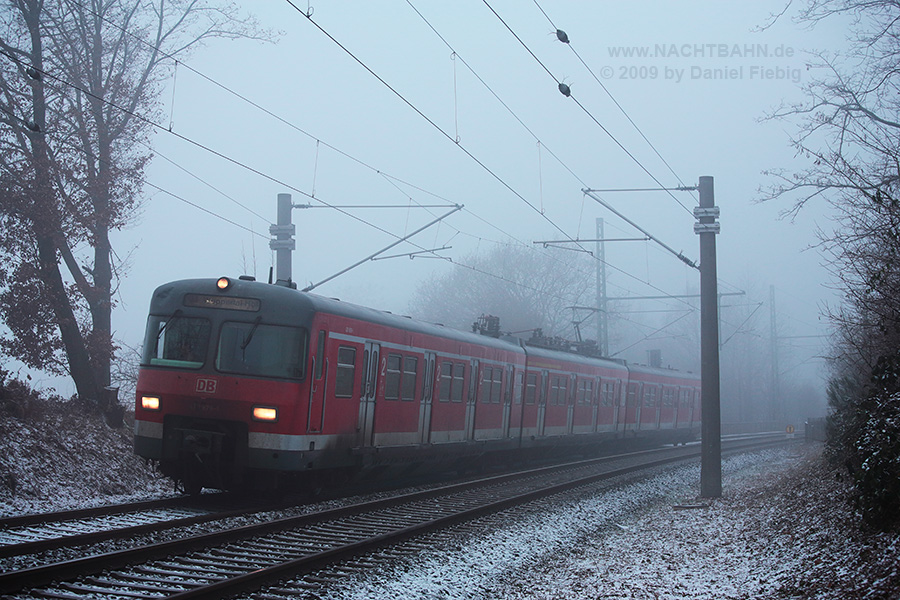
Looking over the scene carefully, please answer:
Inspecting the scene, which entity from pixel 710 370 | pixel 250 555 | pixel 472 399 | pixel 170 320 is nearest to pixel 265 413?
pixel 170 320

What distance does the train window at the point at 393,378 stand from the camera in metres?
14.4

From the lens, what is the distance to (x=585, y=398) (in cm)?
2605

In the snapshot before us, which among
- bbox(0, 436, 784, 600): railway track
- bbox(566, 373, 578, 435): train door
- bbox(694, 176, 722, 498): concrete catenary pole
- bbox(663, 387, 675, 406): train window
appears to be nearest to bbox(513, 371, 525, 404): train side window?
bbox(566, 373, 578, 435): train door

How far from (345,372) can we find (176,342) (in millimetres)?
2454

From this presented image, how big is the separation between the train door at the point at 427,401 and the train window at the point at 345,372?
113 inches

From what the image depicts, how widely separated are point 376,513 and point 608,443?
19.0 metres

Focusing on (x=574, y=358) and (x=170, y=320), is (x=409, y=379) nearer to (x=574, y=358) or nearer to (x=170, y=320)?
(x=170, y=320)

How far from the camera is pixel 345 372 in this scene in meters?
12.9

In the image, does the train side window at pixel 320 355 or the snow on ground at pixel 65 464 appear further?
the train side window at pixel 320 355

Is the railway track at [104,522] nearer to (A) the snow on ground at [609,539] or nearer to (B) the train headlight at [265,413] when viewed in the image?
(B) the train headlight at [265,413]

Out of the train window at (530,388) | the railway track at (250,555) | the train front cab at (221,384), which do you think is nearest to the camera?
the railway track at (250,555)

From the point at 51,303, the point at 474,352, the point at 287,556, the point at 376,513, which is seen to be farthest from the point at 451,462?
the point at 287,556

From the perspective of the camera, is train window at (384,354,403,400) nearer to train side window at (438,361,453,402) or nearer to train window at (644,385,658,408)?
train side window at (438,361,453,402)

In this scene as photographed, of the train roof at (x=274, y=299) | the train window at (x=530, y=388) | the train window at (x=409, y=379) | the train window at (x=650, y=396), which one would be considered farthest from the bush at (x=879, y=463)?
the train window at (x=650, y=396)
